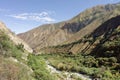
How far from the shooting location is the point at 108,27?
118 metres

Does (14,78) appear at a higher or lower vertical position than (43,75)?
lower

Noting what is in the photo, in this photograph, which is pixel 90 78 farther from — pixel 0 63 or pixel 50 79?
pixel 0 63

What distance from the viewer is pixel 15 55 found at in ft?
78.9

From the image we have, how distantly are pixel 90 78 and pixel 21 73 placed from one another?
30.2 m

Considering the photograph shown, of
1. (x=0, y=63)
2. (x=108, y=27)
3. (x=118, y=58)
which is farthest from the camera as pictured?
(x=108, y=27)

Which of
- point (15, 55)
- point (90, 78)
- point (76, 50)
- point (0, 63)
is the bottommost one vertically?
point (0, 63)

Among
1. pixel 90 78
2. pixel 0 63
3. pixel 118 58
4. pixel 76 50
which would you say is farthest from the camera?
pixel 76 50

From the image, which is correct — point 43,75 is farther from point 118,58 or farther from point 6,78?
point 118,58

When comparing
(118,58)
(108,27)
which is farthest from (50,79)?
(108,27)

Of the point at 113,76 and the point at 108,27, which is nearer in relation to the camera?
the point at 113,76

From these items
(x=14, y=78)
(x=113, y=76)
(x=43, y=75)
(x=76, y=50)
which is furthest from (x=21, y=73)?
(x=76, y=50)

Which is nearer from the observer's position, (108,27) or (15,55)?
(15,55)

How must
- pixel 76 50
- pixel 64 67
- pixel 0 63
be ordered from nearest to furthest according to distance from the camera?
pixel 0 63 < pixel 64 67 < pixel 76 50

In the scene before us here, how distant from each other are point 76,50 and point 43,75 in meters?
85.7
